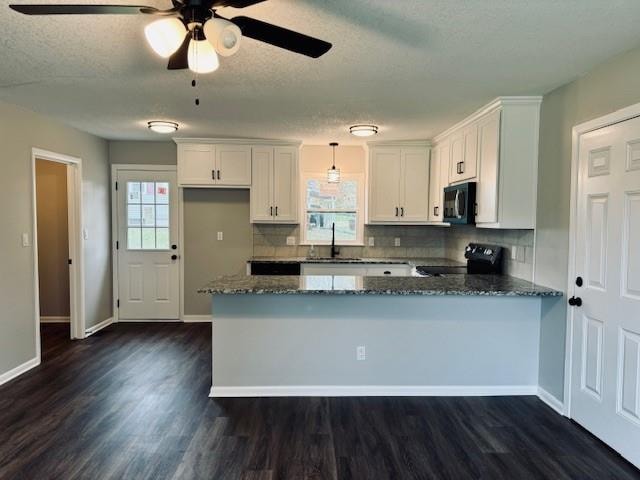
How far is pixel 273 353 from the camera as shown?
321 centimetres

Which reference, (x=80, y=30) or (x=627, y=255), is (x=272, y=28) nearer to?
(x=80, y=30)

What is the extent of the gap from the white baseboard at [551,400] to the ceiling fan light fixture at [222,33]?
316 centimetres

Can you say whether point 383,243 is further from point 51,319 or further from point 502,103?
point 51,319

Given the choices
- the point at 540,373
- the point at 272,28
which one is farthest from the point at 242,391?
the point at 272,28

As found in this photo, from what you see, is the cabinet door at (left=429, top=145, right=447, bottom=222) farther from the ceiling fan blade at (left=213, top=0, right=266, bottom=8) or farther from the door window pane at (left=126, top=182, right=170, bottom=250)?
the ceiling fan blade at (left=213, top=0, right=266, bottom=8)

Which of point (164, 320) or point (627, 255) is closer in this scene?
point (627, 255)

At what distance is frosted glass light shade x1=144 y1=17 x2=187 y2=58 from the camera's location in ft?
5.51

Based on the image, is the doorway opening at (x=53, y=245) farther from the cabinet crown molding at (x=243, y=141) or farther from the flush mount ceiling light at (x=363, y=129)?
the flush mount ceiling light at (x=363, y=129)

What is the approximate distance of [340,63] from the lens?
8.45ft

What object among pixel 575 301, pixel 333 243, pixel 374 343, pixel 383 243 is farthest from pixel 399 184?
pixel 575 301

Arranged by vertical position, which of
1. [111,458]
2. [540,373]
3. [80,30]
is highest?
[80,30]

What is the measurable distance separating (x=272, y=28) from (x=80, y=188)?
389 centimetres

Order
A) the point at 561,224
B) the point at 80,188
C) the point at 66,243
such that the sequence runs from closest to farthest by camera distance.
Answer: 1. the point at 561,224
2. the point at 80,188
3. the point at 66,243

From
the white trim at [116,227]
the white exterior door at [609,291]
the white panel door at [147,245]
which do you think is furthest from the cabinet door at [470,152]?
the white panel door at [147,245]
